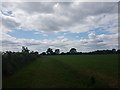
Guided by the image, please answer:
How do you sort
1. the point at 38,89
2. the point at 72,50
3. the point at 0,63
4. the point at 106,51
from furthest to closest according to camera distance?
the point at 72,50, the point at 106,51, the point at 0,63, the point at 38,89

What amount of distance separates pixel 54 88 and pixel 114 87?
435 cm

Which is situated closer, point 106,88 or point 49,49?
point 106,88

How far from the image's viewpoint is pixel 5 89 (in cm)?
838

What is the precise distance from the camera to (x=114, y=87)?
8.38 meters

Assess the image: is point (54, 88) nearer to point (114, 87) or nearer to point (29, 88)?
point (29, 88)

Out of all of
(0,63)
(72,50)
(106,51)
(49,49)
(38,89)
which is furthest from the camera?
(72,50)

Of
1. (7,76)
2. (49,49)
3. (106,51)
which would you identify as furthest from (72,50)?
(7,76)

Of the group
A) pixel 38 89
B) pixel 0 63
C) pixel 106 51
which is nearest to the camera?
pixel 38 89

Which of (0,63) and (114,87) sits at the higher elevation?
(0,63)

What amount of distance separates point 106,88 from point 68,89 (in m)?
2.72

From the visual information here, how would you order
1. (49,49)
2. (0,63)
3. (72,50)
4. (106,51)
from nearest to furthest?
1. (0,63)
2. (106,51)
3. (49,49)
4. (72,50)

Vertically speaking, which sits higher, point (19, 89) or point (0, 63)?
point (0, 63)

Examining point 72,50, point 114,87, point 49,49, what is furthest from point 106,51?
point 114,87

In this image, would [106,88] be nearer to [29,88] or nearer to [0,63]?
[29,88]
